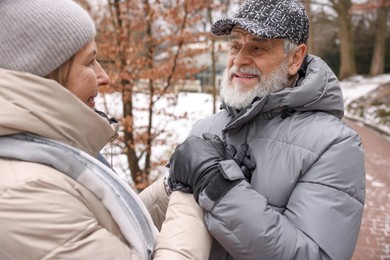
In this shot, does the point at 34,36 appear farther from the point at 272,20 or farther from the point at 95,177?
the point at 272,20

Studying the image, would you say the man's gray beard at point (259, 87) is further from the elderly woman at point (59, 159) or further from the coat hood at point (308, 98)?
the elderly woman at point (59, 159)

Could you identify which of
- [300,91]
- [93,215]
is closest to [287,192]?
[300,91]

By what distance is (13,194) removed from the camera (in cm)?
108

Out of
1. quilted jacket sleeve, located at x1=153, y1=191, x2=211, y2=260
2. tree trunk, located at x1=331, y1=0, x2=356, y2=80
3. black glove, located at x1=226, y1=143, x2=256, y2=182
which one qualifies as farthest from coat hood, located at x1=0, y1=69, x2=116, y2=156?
tree trunk, located at x1=331, y1=0, x2=356, y2=80

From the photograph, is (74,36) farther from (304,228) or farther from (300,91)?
(304,228)

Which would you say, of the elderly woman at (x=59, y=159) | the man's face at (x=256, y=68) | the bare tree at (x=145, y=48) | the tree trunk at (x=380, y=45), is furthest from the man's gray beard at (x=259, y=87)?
the tree trunk at (x=380, y=45)

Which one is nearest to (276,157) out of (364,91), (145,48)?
(145,48)

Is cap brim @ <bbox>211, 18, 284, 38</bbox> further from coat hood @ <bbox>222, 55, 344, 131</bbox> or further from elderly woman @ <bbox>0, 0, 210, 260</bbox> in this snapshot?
elderly woman @ <bbox>0, 0, 210, 260</bbox>

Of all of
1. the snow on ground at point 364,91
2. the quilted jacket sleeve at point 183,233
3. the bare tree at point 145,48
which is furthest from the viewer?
the snow on ground at point 364,91

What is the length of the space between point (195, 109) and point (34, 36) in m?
8.75

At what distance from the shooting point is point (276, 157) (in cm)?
175

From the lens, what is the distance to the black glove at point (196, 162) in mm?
1588

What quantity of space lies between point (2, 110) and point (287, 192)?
3.69 ft

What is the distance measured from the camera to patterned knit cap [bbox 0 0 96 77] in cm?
127
